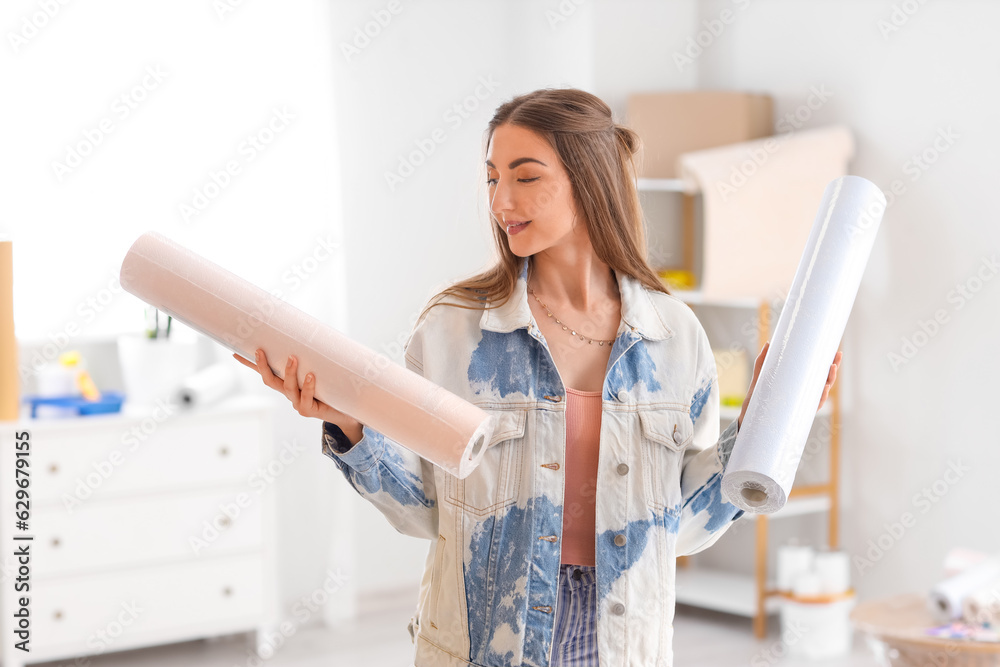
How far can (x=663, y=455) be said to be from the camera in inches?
52.9

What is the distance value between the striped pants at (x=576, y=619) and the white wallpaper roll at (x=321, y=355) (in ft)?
0.79

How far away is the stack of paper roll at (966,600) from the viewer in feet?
7.93

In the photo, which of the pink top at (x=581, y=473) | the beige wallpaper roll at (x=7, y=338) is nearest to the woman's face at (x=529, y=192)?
the pink top at (x=581, y=473)

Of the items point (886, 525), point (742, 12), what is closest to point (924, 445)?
point (886, 525)

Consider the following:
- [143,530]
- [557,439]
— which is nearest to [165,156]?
[143,530]

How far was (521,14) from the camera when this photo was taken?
12.6 feet

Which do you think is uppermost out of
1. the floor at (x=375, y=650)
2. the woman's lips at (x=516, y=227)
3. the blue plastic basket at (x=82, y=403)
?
the woman's lips at (x=516, y=227)

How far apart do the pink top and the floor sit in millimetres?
2035

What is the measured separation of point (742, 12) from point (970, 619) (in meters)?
2.29

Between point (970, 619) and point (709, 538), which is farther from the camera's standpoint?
point (970, 619)

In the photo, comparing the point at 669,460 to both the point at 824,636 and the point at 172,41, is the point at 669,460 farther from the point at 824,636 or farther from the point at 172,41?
the point at 172,41

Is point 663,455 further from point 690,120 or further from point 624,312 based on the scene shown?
point 690,120

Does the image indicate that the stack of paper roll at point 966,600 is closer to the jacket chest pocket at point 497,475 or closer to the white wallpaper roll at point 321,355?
the jacket chest pocket at point 497,475

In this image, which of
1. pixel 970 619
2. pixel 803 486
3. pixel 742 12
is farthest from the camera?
pixel 742 12
